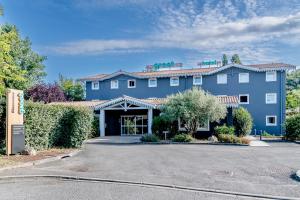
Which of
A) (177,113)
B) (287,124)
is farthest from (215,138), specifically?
(287,124)

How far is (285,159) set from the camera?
14.7m

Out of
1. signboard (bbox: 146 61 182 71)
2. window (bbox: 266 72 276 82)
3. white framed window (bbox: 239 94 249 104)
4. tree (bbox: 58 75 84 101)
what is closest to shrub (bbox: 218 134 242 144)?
white framed window (bbox: 239 94 249 104)

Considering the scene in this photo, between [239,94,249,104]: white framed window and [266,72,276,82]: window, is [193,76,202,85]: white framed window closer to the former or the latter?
[239,94,249,104]: white framed window

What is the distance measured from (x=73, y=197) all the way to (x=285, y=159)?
1069 centimetres

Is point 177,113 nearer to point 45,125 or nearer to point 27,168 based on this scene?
point 45,125

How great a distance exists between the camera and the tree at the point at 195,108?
84.5 ft

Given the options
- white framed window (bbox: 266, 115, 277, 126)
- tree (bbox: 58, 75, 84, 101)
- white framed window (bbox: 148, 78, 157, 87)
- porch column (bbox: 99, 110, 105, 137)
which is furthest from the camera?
tree (bbox: 58, 75, 84, 101)

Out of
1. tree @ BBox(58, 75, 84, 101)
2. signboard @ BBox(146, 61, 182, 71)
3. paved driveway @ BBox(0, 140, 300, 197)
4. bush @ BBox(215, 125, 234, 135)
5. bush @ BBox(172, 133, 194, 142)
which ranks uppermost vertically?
signboard @ BBox(146, 61, 182, 71)

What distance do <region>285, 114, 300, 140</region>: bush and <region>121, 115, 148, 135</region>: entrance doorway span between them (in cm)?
1375

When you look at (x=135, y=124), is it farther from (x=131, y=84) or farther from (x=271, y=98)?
(x=271, y=98)

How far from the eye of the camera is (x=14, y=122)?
48.1 feet

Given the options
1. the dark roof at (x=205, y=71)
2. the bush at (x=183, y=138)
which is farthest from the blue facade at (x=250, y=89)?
the bush at (x=183, y=138)

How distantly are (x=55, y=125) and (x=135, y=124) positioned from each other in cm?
1628

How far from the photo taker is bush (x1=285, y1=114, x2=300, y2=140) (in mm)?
26684
